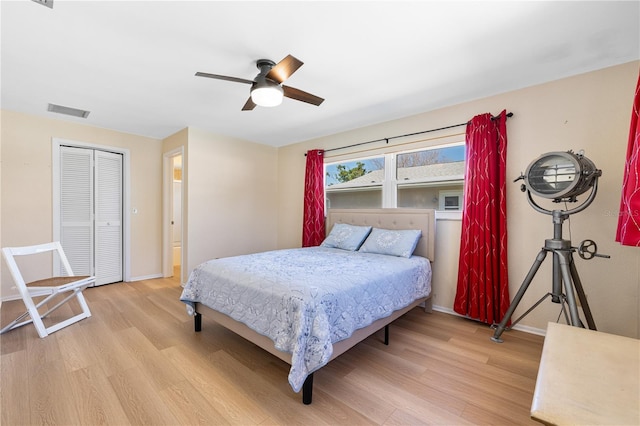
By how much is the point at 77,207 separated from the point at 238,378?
3.66 meters

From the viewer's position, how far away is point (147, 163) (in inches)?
172

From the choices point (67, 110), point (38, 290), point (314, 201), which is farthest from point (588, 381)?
point (67, 110)

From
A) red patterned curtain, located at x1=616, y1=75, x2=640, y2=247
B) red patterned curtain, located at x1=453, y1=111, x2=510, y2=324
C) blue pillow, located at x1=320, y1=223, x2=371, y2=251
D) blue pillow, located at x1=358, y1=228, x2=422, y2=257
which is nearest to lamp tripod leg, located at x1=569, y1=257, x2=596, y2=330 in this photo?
red patterned curtain, located at x1=616, y1=75, x2=640, y2=247

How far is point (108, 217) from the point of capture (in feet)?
13.3

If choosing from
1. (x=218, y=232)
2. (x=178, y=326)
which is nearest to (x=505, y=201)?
(x=178, y=326)

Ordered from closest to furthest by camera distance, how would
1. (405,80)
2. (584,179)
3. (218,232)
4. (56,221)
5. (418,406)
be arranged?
(418,406) < (584,179) < (405,80) < (56,221) < (218,232)

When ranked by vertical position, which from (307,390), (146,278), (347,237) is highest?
(347,237)

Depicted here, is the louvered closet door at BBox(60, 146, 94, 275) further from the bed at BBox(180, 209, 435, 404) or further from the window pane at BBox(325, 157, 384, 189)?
the window pane at BBox(325, 157, 384, 189)

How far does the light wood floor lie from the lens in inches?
59.5

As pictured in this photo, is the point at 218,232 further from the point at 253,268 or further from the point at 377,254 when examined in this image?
the point at 377,254

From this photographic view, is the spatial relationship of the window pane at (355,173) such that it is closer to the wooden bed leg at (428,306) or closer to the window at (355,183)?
the window at (355,183)

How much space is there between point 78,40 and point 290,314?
242 centimetres

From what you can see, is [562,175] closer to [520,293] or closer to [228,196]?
[520,293]

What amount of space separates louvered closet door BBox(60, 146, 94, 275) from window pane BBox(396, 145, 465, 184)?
4.41 metres
